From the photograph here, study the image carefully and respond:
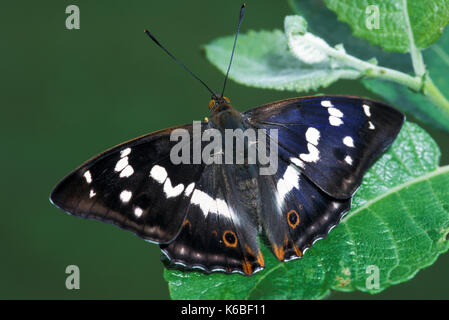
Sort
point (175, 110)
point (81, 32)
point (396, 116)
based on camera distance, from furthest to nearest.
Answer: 1. point (81, 32)
2. point (175, 110)
3. point (396, 116)

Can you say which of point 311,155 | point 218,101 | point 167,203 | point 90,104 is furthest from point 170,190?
point 90,104

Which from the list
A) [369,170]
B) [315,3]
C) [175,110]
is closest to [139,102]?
[175,110]

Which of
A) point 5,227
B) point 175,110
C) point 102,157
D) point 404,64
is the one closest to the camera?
point 102,157

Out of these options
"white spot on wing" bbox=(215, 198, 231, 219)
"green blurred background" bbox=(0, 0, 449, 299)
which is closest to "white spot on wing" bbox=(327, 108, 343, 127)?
"white spot on wing" bbox=(215, 198, 231, 219)

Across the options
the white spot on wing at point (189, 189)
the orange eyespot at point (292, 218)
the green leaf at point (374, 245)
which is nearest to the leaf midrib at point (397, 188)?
the green leaf at point (374, 245)

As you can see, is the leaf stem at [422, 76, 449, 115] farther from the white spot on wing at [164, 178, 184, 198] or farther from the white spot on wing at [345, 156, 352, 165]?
the white spot on wing at [164, 178, 184, 198]

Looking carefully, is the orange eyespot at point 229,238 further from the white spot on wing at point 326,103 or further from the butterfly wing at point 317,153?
the white spot on wing at point 326,103

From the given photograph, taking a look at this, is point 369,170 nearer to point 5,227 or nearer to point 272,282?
point 272,282
